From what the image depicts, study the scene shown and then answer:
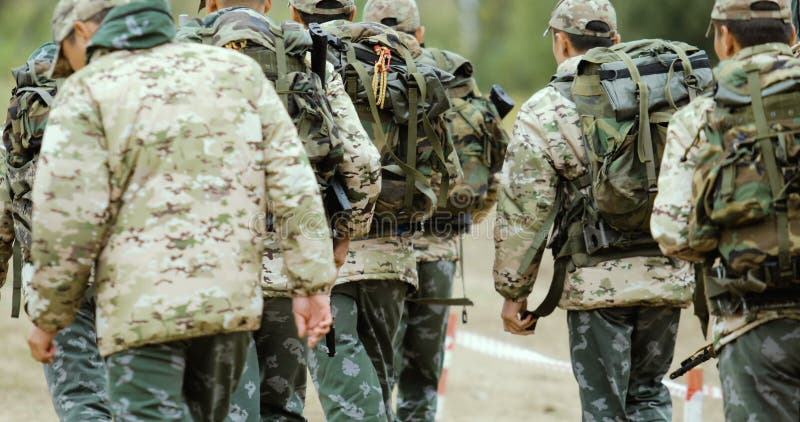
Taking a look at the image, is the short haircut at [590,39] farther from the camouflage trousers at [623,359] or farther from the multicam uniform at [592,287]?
the camouflage trousers at [623,359]

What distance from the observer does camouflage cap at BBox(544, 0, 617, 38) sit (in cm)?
634

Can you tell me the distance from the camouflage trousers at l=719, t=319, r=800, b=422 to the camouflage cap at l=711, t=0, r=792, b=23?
106cm

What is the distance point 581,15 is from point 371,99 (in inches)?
45.1

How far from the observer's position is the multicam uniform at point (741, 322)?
4336 millimetres

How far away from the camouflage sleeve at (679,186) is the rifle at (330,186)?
1549mm

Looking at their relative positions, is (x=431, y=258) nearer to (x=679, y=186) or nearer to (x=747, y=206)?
(x=679, y=186)

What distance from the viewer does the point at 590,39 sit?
6.39 m

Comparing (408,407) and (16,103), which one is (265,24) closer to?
(16,103)

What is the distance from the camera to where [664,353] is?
600cm

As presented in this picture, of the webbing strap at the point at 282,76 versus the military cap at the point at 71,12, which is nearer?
the military cap at the point at 71,12

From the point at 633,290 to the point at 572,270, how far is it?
12.3 inches

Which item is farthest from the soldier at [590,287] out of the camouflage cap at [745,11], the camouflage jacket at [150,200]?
the camouflage jacket at [150,200]

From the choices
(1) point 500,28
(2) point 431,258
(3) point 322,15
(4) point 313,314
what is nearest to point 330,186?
(4) point 313,314

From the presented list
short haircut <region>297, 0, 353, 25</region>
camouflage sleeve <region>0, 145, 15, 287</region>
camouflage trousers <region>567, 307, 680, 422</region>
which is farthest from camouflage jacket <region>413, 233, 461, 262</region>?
camouflage sleeve <region>0, 145, 15, 287</region>
